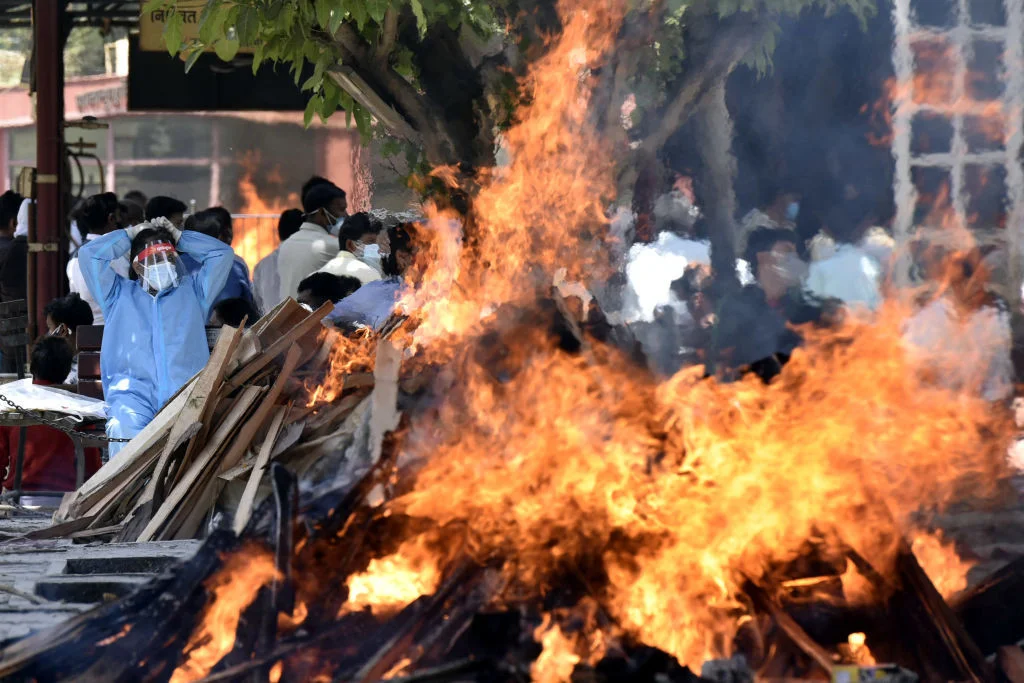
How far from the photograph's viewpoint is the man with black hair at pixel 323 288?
8.46m

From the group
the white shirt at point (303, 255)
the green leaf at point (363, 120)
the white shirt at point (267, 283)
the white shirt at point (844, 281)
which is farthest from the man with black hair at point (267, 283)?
the white shirt at point (844, 281)

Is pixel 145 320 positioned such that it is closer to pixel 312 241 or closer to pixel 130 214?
pixel 312 241

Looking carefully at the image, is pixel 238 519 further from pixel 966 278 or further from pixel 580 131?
pixel 966 278

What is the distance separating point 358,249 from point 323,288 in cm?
57

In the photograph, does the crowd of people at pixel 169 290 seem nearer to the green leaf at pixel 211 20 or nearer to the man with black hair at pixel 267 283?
the man with black hair at pixel 267 283

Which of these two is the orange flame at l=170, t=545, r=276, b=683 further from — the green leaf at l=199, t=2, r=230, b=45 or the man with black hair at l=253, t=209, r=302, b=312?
the man with black hair at l=253, t=209, r=302, b=312

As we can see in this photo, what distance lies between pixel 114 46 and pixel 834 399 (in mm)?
17805

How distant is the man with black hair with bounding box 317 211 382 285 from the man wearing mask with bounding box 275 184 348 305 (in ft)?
0.85

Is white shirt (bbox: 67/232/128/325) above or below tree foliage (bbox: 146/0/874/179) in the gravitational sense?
below

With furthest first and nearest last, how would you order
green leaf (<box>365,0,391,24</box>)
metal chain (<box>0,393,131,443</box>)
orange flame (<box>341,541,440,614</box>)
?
metal chain (<box>0,393,131,443</box>), green leaf (<box>365,0,391,24</box>), orange flame (<box>341,541,440,614</box>)

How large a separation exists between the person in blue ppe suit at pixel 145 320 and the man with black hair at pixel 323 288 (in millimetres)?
832

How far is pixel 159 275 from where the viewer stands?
7664mm

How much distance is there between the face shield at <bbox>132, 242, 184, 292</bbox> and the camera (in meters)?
7.67

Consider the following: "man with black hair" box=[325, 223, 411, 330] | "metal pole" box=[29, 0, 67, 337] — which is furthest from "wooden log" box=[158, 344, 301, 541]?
"metal pole" box=[29, 0, 67, 337]
